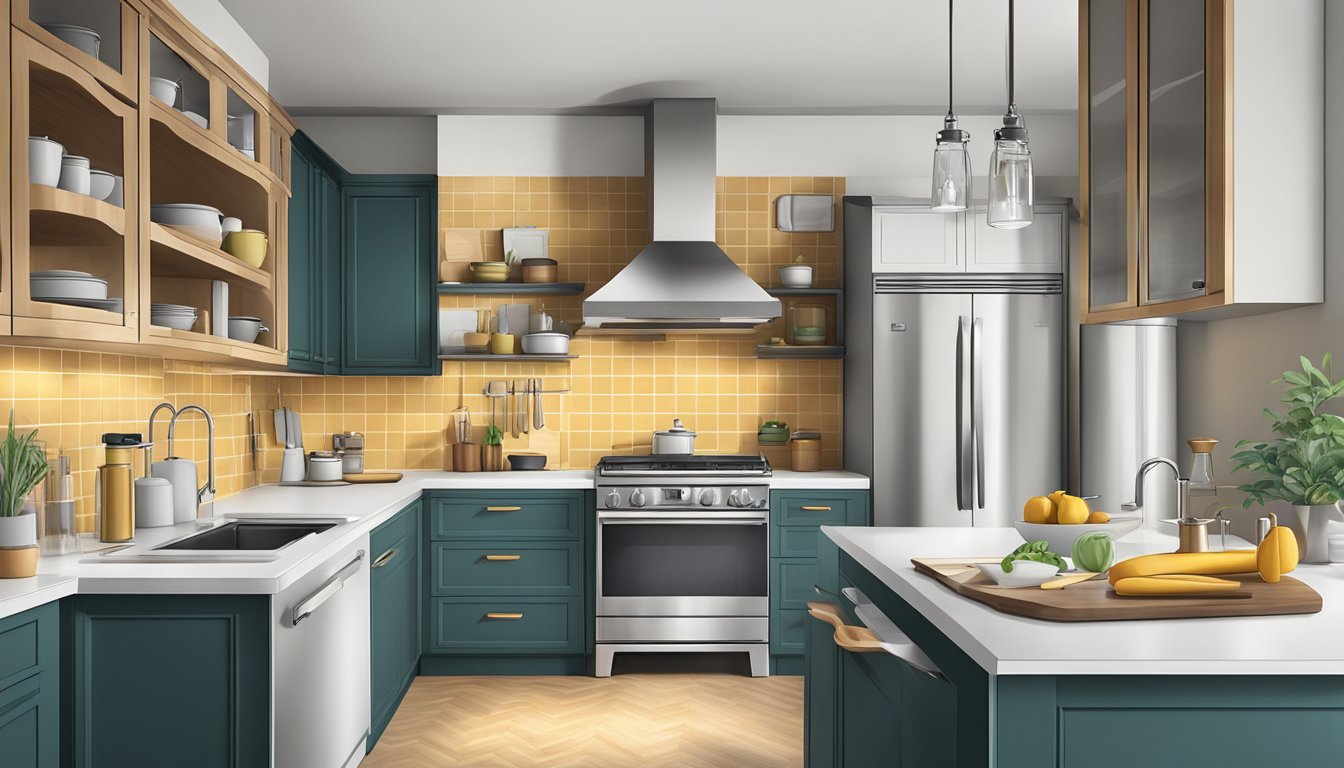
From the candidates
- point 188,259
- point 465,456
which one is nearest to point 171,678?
point 188,259

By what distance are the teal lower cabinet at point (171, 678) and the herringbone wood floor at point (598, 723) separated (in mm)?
1120

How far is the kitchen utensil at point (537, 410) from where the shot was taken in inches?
185

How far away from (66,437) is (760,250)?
3154 millimetres

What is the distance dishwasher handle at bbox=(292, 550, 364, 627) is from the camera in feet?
7.69

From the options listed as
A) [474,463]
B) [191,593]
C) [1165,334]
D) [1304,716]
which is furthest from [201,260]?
[1165,334]

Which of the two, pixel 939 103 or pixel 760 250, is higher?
pixel 939 103

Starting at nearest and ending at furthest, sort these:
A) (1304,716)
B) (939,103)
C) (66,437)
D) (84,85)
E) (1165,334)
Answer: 1. (1304,716)
2. (84,85)
3. (66,437)
4. (1165,334)
5. (939,103)

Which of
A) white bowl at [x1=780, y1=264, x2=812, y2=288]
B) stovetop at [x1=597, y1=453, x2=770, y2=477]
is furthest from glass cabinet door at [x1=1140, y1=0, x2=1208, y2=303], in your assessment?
white bowl at [x1=780, y1=264, x2=812, y2=288]

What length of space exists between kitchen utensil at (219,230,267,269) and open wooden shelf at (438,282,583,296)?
4.47ft

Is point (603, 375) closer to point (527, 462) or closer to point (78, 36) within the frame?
point (527, 462)

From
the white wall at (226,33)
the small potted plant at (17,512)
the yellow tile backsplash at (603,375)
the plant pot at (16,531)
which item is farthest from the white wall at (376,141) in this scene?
the plant pot at (16,531)

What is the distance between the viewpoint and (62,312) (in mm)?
2016

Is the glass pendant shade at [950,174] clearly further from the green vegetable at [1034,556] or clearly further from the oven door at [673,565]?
the oven door at [673,565]

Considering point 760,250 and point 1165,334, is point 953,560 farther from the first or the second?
point 760,250
